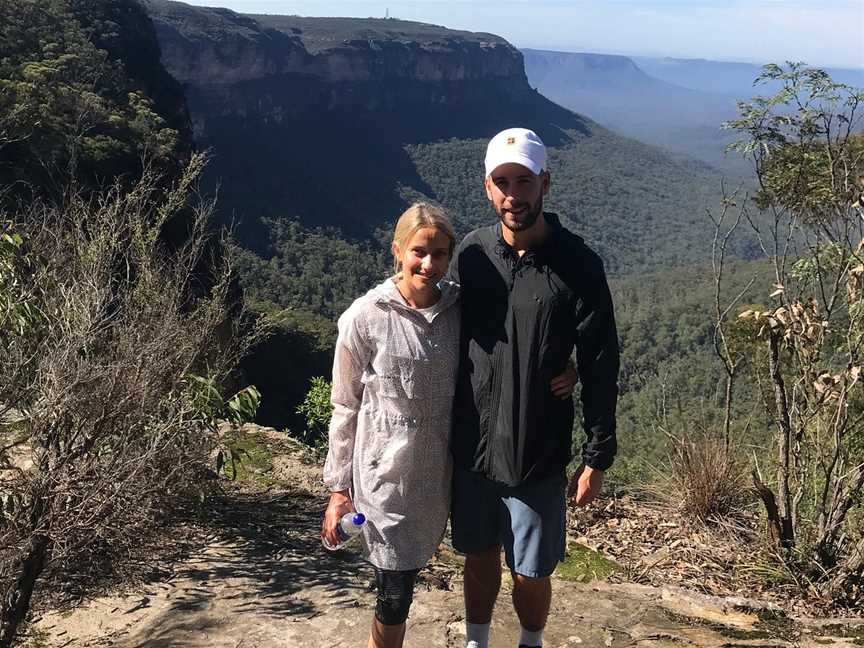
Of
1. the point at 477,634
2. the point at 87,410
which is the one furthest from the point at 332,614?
the point at 87,410

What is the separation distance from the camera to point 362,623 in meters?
2.72

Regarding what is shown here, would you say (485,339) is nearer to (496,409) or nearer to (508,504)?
(496,409)

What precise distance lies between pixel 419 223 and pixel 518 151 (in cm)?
33

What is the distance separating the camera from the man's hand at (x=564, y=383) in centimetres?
192

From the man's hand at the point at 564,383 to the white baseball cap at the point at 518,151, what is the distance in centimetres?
55

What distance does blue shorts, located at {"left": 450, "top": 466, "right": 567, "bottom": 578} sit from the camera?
1.98m

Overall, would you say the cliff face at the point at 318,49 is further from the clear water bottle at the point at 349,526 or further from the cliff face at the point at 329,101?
the clear water bottle at the point at 349,526

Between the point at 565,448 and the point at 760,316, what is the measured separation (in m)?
1.40

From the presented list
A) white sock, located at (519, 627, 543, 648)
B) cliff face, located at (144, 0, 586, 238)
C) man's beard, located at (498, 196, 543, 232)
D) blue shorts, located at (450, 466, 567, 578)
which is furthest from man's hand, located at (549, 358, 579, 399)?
cliff face, located at (144, 0, 586, 238)

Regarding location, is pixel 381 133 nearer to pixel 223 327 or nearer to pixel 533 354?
pixel 223 327

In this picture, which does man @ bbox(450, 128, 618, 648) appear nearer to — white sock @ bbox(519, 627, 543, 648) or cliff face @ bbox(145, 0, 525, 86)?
white sock @ bbox(519, 627, 543, 648)

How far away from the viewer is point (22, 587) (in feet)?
7.69

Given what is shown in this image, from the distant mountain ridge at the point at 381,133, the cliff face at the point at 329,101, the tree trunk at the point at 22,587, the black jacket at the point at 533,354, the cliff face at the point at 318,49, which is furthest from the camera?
the distant mountain ridge at the point at 381,133

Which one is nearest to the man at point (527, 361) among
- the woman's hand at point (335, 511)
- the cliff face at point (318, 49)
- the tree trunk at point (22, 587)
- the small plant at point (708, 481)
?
the woman's hand at point (335, 511)
